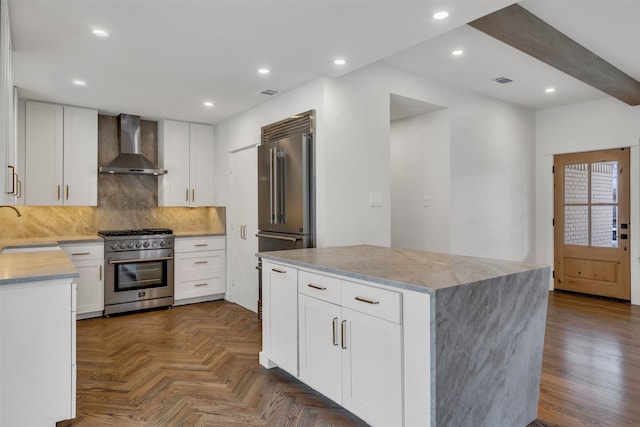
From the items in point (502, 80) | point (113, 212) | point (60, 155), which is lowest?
point (113, 212)

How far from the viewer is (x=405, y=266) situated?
7.34 feet

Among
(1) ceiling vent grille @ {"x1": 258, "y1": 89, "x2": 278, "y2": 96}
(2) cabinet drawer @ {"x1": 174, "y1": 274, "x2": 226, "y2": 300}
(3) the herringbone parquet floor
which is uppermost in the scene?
(1) ceiling vent grille @ {"x1": 258, "y1": 89, "x2": 278, "y2": 96}

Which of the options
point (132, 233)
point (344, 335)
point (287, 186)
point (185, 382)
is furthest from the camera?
point (132, 233)

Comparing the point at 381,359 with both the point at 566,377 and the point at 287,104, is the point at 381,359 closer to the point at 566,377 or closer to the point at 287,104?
the point at 566,377

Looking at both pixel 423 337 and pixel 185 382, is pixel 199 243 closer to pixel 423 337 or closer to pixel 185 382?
pixel 185 382

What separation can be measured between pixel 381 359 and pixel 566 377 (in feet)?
5.76

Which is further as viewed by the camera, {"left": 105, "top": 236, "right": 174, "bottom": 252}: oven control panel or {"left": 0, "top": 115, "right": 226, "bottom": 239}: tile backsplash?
{"left": 0, "top": 115, "right": 226, "bottom": 239}: tile backsplash

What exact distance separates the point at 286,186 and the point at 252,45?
1349 millimetres

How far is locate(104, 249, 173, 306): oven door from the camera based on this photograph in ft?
14.7

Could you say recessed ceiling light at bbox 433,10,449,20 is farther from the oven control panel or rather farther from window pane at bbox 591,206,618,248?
window pane at bbox 591,206,618,248

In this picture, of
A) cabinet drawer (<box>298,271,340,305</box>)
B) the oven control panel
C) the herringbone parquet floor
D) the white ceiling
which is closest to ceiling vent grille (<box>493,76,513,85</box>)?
the white ceiling

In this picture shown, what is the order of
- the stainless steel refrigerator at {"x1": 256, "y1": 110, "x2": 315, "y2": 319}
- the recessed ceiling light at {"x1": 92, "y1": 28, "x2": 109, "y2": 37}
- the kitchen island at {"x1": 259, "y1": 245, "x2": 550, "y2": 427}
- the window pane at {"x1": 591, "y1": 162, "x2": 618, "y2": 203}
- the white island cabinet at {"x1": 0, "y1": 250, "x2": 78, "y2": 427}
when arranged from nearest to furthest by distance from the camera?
the kitchen island at {"x1": 259, "y1": 245, "x2": 550, "y2": 427} < the white island cabinet at {"x1": 0, "y1": 250, "x2": 78, "y2": 427} < the recessed ceiling light at {"x1": 92, "y1": 28, "x2": 109, "y2": 37} < the stainless steel refrigerator at {"x1": 256, "y1": 110, "x2": 315, "y2": 319} < the window pane at {"x1": 591, "y1": 162, "x2": 618, "y2": 203}

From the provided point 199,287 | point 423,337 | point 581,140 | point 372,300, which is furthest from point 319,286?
point 581,140

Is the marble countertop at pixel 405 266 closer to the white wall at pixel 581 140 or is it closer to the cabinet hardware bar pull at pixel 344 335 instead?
the cabinet hardware bar pull at pixel 344 335
